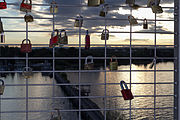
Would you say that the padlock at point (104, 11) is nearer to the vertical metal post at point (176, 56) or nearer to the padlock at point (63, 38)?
the padlock at point (63, 38)

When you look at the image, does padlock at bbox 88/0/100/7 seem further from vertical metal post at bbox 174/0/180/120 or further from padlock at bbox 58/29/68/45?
vertical metal post at bbox 174/0/180/120

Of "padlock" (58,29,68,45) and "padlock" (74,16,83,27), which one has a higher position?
"padlock" (74,16,83,27)

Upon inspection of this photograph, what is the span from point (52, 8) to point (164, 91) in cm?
2402

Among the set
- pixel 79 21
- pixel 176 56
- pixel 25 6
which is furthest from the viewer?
pixel 176 56

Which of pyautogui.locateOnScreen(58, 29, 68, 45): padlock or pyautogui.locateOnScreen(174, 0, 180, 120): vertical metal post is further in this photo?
pyautogui.locateOnScreen(174, 0, 180, 120): vertical metal post

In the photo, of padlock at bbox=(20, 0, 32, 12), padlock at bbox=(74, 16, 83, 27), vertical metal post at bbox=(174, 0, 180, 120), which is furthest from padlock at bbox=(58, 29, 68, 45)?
vertical metal post at bbox=(174, 0, 180, 120)

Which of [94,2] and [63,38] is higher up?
[94,2]

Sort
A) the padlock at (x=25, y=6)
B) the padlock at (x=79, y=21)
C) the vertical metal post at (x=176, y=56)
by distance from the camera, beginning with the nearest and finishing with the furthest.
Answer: the padlock at (x=25, y=6), the padlock at (x=79, y=21), the vertical metal post at (x=176, y=56)

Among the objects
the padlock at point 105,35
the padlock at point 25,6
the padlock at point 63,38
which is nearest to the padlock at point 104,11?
the padlock at point 105,35


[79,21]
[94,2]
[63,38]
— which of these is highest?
[94,2]

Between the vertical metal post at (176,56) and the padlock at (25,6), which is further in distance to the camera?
the vertical metal post at (176,56)

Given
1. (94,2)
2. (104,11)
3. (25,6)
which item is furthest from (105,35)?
(25,6)

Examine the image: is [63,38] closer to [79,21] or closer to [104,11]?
[79,21]

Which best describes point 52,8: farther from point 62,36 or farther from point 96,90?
point 96,90
